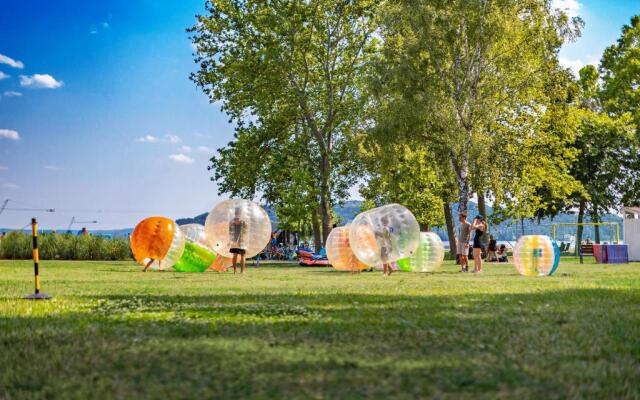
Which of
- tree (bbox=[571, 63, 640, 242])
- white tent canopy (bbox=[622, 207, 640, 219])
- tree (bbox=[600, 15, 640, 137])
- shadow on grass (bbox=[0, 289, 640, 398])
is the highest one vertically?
tree (bbox=[600, 15, 640, 137])

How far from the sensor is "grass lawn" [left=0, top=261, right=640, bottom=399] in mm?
→ 4484

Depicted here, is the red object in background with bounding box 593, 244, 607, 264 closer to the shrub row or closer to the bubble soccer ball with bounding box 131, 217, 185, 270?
the bubble soccer ball with bounding box 131, 217, 185, 270

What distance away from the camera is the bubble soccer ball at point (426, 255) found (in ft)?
70.9

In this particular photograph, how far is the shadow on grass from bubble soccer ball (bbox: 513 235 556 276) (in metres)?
10.5

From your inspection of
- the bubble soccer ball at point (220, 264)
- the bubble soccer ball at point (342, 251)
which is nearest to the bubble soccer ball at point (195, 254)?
the bubble soccer ball at point (220, 264)

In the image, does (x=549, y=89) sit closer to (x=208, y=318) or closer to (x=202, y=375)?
(x=208, y=318)

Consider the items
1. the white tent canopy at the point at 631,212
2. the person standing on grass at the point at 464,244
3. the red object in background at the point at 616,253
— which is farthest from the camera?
the white tent canopy at the point at 631,212

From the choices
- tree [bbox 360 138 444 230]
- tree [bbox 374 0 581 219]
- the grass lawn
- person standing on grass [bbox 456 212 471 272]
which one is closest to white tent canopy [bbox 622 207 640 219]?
tree [bbox 374 0 581 219]

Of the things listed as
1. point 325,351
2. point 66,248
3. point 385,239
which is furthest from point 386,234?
point 66,248

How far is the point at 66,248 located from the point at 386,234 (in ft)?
83.3

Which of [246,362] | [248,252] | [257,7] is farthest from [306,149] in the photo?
[246,362]

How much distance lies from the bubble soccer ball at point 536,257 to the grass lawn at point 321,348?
377 inches

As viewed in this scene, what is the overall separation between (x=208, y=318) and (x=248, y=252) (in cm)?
1370

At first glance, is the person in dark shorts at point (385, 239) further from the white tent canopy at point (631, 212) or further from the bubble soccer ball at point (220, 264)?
the white tent canopy at point (631, 212)
